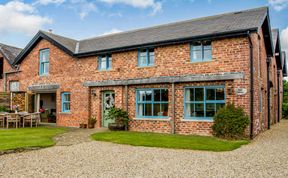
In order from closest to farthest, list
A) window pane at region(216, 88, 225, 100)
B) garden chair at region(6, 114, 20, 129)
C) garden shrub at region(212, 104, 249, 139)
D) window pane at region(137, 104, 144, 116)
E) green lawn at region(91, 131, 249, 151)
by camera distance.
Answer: green lawn at region(91, 131, 249, 151) → garden shrub at region(212, 104, 249, 139) → window pane at region(216, 88, 225, 100) → window pane at region(137, 104, 144, 116) → garden chair at region(6, 114, 20, 129)

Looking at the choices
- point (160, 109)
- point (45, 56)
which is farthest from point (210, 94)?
point (45, 56)

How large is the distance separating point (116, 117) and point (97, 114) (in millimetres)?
2188

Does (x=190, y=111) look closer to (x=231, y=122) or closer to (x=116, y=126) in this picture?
(x=231, y=122)

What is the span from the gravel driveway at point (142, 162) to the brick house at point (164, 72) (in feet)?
12.0

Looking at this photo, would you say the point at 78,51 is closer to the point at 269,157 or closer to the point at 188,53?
the point at 188,53

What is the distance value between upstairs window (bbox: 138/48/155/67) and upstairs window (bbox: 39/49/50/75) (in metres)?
8.17

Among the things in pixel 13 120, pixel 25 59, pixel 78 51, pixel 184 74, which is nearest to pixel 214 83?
pixel 184 74

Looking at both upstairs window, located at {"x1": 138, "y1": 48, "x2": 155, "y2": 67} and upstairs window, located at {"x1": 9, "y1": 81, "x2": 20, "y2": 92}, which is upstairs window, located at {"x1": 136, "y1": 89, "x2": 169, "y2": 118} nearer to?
upstairs window, located at {"x1": 138, "y1": 48, "x2": 155, "y2": 67}

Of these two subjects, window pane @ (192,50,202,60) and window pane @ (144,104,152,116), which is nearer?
window pane @ (192,50,202,60)

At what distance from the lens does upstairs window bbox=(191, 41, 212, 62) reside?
42.2 feet

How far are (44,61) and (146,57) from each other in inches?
357

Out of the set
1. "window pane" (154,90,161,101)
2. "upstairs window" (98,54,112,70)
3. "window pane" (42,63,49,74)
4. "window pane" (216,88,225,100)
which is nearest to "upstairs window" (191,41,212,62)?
"window pane" (216,88,225,100)

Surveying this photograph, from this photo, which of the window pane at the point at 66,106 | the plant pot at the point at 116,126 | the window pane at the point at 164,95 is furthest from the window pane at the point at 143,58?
the window pane at the point at 66,106

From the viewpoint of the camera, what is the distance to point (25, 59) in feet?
68.2
